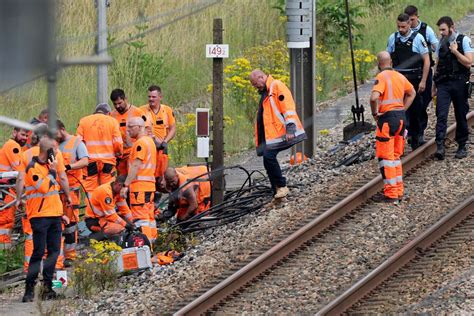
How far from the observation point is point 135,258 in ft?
43.0

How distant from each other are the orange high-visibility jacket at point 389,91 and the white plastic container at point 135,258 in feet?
10.5

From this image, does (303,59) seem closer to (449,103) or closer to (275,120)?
(449,103)

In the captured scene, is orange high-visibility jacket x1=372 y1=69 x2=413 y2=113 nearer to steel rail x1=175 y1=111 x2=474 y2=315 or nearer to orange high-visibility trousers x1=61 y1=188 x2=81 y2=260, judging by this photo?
steel rail x1=175 y1=111 x2=474 y2=315

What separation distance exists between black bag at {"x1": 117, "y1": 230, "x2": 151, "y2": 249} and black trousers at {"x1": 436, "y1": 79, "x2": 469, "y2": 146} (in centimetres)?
388

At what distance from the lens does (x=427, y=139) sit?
16.1 metres

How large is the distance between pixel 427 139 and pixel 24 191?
538 centimetres

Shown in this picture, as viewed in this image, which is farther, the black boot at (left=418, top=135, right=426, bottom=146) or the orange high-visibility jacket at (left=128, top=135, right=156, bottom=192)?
the black boot at (left=418, top=135, right=426, bottom=146)

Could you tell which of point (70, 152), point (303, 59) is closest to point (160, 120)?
point (70, 152)

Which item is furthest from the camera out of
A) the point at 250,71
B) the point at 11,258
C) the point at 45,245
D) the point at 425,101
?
the point at 250,71

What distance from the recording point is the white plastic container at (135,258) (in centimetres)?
1305

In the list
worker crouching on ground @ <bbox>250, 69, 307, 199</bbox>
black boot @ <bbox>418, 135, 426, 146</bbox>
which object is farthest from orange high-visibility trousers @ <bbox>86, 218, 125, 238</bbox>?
black boot @ <bbox>418, 135, 426, 146</bbox>

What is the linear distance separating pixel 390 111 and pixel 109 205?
3295 mm

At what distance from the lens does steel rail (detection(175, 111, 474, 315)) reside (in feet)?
38.0

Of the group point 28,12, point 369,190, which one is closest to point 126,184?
point 369,190
